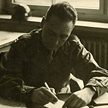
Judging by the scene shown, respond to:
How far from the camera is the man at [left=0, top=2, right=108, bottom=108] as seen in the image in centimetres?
198

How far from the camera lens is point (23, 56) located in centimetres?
224

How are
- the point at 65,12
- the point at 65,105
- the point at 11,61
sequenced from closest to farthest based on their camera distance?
the point at 65,105, the point at 65,12, the point at 11,61

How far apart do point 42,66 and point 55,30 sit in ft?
1.33

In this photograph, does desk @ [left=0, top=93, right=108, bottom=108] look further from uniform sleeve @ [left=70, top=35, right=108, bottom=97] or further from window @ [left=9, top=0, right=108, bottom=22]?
window @ [left=9, top=0, right=108, bottom=22]

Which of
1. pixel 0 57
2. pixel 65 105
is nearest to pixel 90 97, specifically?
pixel 65 105

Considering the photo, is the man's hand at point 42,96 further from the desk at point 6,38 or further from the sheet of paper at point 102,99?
the desk at point 6,38

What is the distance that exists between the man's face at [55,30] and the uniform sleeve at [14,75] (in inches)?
9.3

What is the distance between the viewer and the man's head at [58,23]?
2.03 metres

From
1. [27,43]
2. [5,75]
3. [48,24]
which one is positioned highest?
[48,24]

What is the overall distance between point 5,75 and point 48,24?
0.47m

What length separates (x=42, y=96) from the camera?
6.20ft

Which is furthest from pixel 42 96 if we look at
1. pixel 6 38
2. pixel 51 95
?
pixel 6 38

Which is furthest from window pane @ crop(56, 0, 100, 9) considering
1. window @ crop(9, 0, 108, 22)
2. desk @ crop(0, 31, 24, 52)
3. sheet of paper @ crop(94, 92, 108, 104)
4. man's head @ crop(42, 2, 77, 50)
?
sheet of paper @ crop(94, 92, 108, 104)

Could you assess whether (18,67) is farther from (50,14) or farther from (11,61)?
(50,14)
